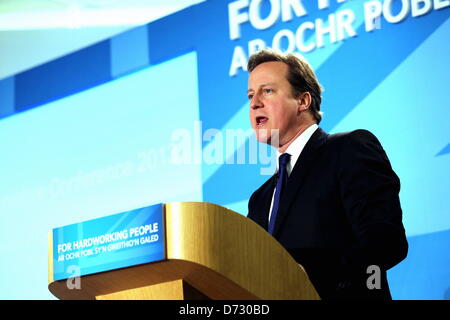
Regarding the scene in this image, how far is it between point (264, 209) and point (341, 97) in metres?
1.14

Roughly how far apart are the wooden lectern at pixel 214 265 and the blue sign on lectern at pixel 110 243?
21mm

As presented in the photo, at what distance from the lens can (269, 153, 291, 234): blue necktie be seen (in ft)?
7.58

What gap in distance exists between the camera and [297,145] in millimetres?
2500

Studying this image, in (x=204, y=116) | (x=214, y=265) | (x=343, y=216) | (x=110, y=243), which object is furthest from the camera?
(x=204, y=116)

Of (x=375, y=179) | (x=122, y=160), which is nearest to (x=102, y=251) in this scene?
(x=375, y=179)

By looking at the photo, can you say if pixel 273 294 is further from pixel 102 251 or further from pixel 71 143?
pixel 71 143

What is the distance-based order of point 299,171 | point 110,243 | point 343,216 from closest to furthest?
point 110,243 < point 343,216 < point 299,171

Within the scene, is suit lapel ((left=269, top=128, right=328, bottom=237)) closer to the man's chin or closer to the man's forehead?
the man's chin

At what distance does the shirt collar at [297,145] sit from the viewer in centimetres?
245

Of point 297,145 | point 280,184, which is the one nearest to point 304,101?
point 297,145

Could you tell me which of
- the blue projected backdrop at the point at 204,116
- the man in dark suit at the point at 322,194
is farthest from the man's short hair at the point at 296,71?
the blue projected backdrop at the point at 204,116

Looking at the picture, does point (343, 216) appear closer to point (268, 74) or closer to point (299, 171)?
point (299, 171)

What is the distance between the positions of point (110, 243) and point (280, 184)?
88 cm

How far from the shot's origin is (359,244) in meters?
1.98
